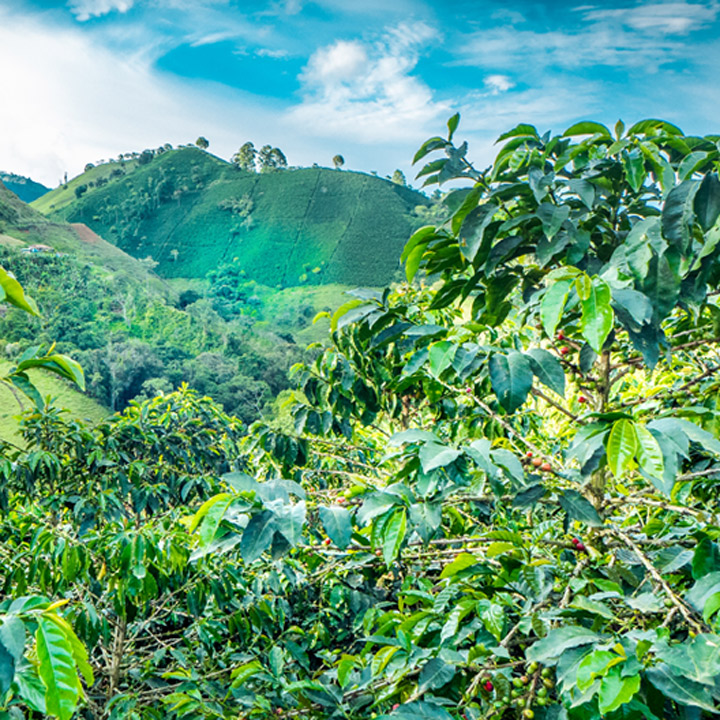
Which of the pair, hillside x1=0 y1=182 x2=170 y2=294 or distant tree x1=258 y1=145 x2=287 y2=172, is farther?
distant tree x1=258 y1=145 x2=287 y2=172

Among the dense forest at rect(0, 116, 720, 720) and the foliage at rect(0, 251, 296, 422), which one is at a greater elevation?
the dense forest at rect(0, 116, 720, 720)

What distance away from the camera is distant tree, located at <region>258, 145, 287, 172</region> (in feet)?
127

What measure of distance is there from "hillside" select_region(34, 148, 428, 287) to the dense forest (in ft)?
101

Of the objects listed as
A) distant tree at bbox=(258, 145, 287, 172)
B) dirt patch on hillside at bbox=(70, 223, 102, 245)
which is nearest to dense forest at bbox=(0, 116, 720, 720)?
dirt patch on hillside at bbox=(70, 223, 102, 245)

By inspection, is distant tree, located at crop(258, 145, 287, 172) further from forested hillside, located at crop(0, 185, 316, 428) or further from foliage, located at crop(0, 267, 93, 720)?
foliage, located at crop(0, 267, 93, 720)

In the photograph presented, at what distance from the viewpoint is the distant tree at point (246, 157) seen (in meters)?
38.4

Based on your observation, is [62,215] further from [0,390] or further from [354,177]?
[0,390]

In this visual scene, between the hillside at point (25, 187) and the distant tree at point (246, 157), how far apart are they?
14258 mm

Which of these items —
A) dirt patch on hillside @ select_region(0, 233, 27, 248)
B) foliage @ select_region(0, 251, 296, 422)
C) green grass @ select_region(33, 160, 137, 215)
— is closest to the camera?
foliage @ select_region(0, 251, 296, 422)

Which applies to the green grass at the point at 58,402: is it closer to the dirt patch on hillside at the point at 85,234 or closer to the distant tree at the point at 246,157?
the dirt patch on hillside at the point at 85,234

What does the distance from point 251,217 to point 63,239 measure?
12222 mm

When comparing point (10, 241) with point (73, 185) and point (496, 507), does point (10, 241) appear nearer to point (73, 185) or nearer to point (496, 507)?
point (73, 185)

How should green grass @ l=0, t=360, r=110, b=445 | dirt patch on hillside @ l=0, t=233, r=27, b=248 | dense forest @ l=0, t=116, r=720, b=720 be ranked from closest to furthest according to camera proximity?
1. dense forest @ l=0, t=116, r=720, b=720
2. green grass @ l=0, t=360, r=110, b=445
3. dirt patch on hillside @ l=0, t=233, r=27, b=248

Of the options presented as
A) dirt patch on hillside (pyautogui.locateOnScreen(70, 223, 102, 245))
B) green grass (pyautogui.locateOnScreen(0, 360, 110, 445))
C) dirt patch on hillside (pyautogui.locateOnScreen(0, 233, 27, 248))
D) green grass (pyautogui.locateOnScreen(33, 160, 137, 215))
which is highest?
green grass (pyautogui.locateOnScreen(33, 160, 137, 215))
